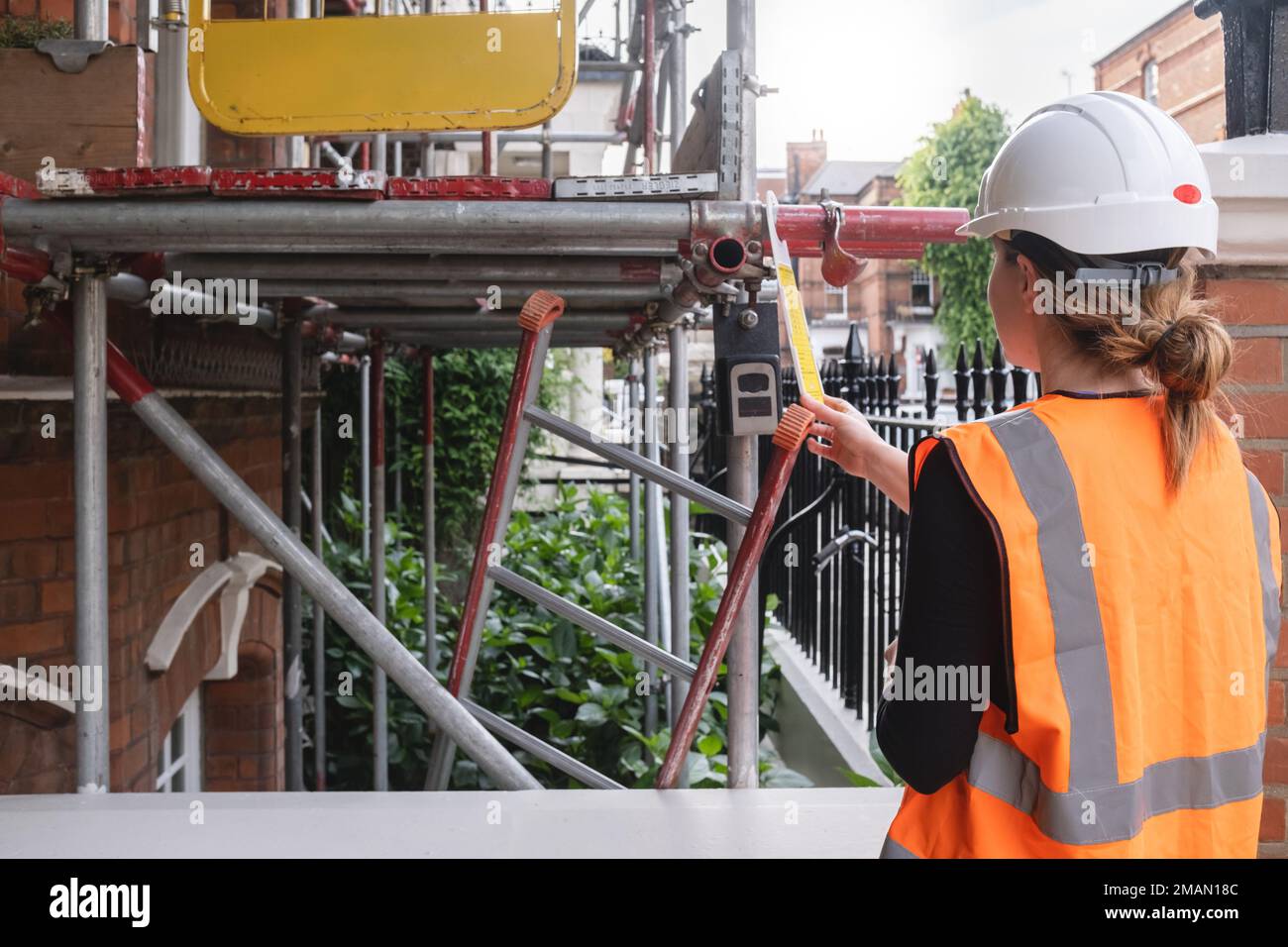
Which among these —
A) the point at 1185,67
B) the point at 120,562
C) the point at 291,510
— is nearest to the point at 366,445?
the point at 291,510

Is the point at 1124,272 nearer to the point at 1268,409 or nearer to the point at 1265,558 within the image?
the point at 1265,558

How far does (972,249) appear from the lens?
113 ft

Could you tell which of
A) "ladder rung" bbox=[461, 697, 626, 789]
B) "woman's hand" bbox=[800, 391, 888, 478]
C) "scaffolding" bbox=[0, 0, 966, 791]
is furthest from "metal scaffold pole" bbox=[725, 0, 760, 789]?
"woman's hand" bbox=[800, 391, 888, 478]

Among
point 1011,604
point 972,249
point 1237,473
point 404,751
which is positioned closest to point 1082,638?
point 1011,604

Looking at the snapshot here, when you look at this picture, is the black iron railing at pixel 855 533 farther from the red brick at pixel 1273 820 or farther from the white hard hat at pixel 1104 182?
the white hard hat at pixel 1104 182

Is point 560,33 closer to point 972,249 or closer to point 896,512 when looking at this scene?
point 896,512

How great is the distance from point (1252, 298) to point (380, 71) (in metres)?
1.79

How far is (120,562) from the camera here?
292 cm

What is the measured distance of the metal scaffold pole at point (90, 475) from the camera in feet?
7.36

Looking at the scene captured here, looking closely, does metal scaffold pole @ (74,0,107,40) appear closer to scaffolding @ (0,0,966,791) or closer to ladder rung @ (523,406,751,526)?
scaffolding @ (0,0,966,791)

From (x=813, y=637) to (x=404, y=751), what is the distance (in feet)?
7.39

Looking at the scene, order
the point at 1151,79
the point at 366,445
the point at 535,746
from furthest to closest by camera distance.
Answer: the point at 1151,79
the point at 366,445
the point at 535,746

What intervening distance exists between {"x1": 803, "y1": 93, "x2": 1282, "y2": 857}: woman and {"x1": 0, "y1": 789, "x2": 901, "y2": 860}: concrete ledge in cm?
96

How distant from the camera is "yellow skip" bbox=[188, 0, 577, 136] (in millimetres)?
2287
